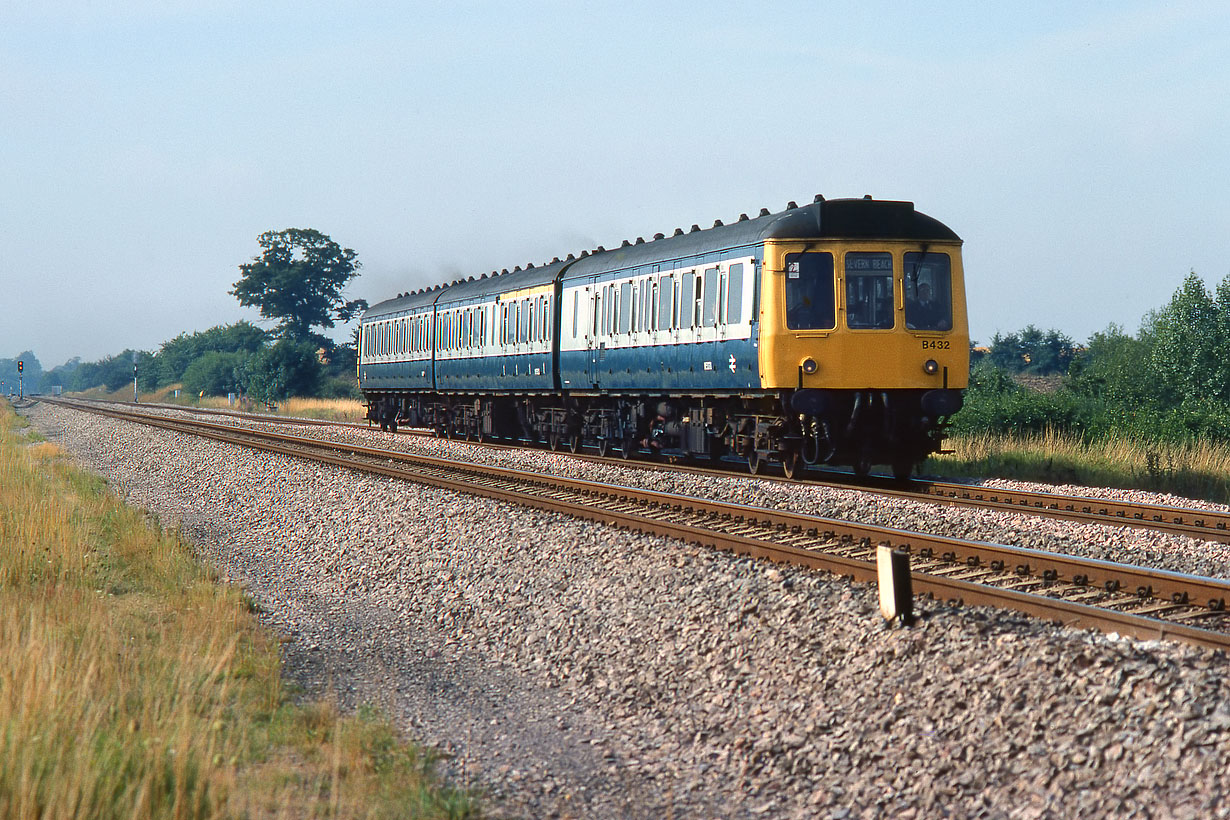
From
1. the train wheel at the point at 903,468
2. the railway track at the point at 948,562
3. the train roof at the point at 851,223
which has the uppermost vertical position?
the train roof at the point at 851,223

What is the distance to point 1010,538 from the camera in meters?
10.1

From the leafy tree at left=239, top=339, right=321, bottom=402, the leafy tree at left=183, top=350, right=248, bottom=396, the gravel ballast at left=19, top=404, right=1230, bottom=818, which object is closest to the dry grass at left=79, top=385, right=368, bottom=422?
the leafy tree at left=239, top=339, right=321, bottom=402

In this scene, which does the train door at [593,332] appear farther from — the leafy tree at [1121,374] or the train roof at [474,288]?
the leafy tree at [1121,374]

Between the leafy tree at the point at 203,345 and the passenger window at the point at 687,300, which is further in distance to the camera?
the leafy tree at the point at 203,345

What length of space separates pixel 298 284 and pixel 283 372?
1197 inches

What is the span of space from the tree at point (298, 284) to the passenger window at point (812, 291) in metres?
85.8

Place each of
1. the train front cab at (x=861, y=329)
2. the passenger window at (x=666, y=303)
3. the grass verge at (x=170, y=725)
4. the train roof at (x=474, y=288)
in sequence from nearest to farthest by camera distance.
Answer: the grass verge at (x=170, y=725)
the train front cab at (x=861, y=329)
the passenger window at (x=666, y=303)
the train roof at (x=474, y=288)

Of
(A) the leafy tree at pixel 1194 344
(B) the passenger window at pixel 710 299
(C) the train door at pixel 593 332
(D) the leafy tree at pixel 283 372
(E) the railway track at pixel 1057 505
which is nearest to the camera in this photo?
(E) the railway track at pixel 1057 505

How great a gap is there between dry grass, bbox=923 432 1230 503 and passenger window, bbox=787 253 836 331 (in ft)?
11.3

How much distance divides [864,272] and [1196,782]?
1065 centimetres

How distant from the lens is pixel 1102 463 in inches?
674

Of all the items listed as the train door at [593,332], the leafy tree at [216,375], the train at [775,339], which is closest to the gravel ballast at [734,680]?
the train at [775,339]

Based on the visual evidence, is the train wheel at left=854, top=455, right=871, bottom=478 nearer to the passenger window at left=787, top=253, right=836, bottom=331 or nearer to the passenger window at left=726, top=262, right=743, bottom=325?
the passenger window at left=787, top=253, right=836, bottom=331

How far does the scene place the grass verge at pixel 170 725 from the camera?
444 cm
